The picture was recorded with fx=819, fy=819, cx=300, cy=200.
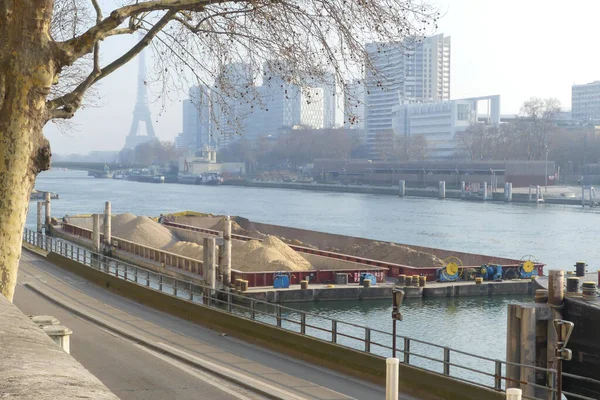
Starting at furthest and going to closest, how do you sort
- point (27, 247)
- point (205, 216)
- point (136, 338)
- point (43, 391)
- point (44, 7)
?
point (205, 216)
point (27, 247)
point (136, 338)
point (44, 7)
point (43, 391)

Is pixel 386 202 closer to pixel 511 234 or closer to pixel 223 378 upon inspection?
pixel 511 234

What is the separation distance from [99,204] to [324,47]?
375ft

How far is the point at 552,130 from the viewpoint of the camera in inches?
7372

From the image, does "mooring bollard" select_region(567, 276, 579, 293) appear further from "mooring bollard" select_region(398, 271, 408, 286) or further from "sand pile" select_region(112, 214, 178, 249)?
"sand pile" select_region(112, 214, 178, 249)

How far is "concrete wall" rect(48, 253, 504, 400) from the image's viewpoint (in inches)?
585

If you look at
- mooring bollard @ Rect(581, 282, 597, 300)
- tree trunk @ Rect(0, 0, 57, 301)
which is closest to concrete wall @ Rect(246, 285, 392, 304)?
A: mooring bollard @ Rect(581, 282, 597, 300)

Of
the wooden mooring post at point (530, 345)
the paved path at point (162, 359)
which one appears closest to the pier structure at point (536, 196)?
the paved path at point (162, 359)

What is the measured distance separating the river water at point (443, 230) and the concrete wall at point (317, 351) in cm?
1065

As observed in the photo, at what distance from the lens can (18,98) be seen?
9.45m

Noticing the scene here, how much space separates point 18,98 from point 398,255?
4153 centimetres

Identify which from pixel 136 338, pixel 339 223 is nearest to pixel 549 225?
Result: pixel 339 223

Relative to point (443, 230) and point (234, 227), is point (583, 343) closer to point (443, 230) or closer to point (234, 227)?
point (234, 227)

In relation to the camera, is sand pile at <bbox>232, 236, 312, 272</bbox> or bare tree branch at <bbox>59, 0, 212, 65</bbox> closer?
bare tree branch at <bbox>59, 0, 212, 65</bbox>

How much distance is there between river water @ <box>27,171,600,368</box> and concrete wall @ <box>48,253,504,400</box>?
419 inches
